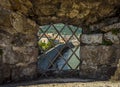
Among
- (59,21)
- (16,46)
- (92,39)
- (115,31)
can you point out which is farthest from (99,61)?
(16,46)

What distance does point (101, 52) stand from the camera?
203 inches

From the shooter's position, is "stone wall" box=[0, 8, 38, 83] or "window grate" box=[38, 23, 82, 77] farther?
"window grate" box=[38, 23, 82, 77]

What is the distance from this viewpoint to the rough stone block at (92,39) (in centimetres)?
520

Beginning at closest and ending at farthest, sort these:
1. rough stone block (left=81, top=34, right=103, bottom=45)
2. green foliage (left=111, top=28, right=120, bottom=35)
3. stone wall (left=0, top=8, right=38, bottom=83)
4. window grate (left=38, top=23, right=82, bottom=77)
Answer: stone wall (left=0, top=8, right=38, bottom=83), green foliage (left=111, top=28, right=120, bottom=35), rough stone block (left=81, top=34, right=103, bottom=45), window grate (left=38, top=23, right=82, bottom=77)

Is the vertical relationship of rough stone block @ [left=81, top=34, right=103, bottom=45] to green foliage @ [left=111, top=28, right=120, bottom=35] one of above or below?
below

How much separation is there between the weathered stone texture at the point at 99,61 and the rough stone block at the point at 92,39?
3.7 inches

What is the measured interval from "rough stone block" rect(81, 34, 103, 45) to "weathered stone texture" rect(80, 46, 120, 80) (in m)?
0.09

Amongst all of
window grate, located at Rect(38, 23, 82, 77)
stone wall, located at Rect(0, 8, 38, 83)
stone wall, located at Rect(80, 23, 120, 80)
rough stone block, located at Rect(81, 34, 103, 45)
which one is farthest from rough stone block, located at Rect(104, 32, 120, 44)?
stone wall, located at Rect(0, 8, 38, 83)

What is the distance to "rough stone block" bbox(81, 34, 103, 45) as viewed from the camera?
17.0 feet

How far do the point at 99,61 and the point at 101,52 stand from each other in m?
0.17

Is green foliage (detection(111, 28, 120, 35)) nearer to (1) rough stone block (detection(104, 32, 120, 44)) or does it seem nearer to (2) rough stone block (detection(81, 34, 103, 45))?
(1) rough stone block (detection(104, 32, 120, 44))

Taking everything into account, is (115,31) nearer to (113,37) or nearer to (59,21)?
(113,37)

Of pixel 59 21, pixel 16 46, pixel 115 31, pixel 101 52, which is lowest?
pixel 101 52

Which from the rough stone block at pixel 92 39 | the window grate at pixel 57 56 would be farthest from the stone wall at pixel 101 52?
the window grate at pixel 57 56
